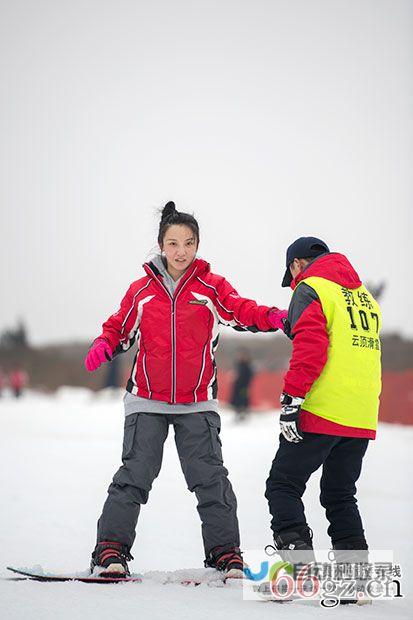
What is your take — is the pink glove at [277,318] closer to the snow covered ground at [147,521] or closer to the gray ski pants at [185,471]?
the gray ski pants at [185,471]

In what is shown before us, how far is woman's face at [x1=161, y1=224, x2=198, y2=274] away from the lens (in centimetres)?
370

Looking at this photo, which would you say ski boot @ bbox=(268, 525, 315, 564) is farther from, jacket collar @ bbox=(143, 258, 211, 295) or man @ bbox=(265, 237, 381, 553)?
jacket collar @ bbox=(143, 258, 211, 295)

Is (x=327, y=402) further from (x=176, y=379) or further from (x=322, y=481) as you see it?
(x=176, y=379)

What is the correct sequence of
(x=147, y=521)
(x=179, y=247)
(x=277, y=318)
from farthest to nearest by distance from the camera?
(x=147, y=521) → (x=179, y=247) → (x=277, y=318)

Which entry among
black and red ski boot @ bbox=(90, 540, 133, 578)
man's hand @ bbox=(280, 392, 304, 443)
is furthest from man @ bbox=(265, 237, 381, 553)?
black and red ski boot @ bbox=(90, 540, 133, 578)

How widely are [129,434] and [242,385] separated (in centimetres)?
1145

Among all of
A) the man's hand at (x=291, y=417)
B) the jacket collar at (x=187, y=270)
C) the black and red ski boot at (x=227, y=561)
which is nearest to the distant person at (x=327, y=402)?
the man's hand at (x=291, y=417)

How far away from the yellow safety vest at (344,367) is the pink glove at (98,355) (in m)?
0.95

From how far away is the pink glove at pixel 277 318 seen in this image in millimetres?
3527

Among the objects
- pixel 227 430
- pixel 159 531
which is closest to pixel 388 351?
pixel 227 430

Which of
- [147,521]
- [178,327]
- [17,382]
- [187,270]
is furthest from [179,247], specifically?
[17,382]

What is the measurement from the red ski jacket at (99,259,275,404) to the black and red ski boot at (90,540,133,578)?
0.68 m

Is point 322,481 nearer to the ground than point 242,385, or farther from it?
nearer to the ground

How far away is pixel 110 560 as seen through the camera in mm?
3281
